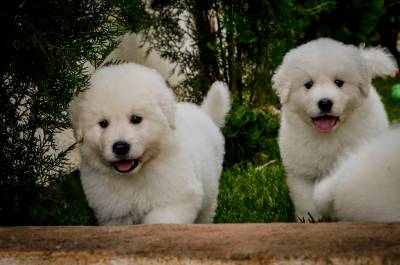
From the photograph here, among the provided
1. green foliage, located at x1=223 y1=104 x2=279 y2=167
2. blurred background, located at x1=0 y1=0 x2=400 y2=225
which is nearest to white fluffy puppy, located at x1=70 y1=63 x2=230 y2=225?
blurred background, located at x1=0 y1=0 x2=400 y2=225

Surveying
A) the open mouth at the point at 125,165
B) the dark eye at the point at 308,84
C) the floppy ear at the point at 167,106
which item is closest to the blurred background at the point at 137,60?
the open mouth at the point at 125,165

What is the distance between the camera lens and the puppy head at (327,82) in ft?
13.4

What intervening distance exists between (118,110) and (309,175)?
1.39 meters

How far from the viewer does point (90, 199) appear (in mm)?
3633

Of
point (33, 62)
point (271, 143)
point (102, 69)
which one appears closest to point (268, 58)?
point (271, 143)

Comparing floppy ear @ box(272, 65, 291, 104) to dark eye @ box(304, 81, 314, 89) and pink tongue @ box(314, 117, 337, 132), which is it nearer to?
dark eye @ box(304, 81, 314, 89)

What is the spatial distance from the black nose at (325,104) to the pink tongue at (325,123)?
0.33 ft

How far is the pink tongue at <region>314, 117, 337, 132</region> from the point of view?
163 inches

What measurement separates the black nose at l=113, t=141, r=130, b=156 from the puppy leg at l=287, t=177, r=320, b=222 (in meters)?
1.21

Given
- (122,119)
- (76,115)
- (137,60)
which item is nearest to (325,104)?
(122,119)

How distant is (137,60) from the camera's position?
6723 millimetres

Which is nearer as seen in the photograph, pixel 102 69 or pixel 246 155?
pixel 102 69

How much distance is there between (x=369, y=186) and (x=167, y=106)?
1.08 meters

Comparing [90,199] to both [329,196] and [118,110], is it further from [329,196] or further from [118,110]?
[329,196]
